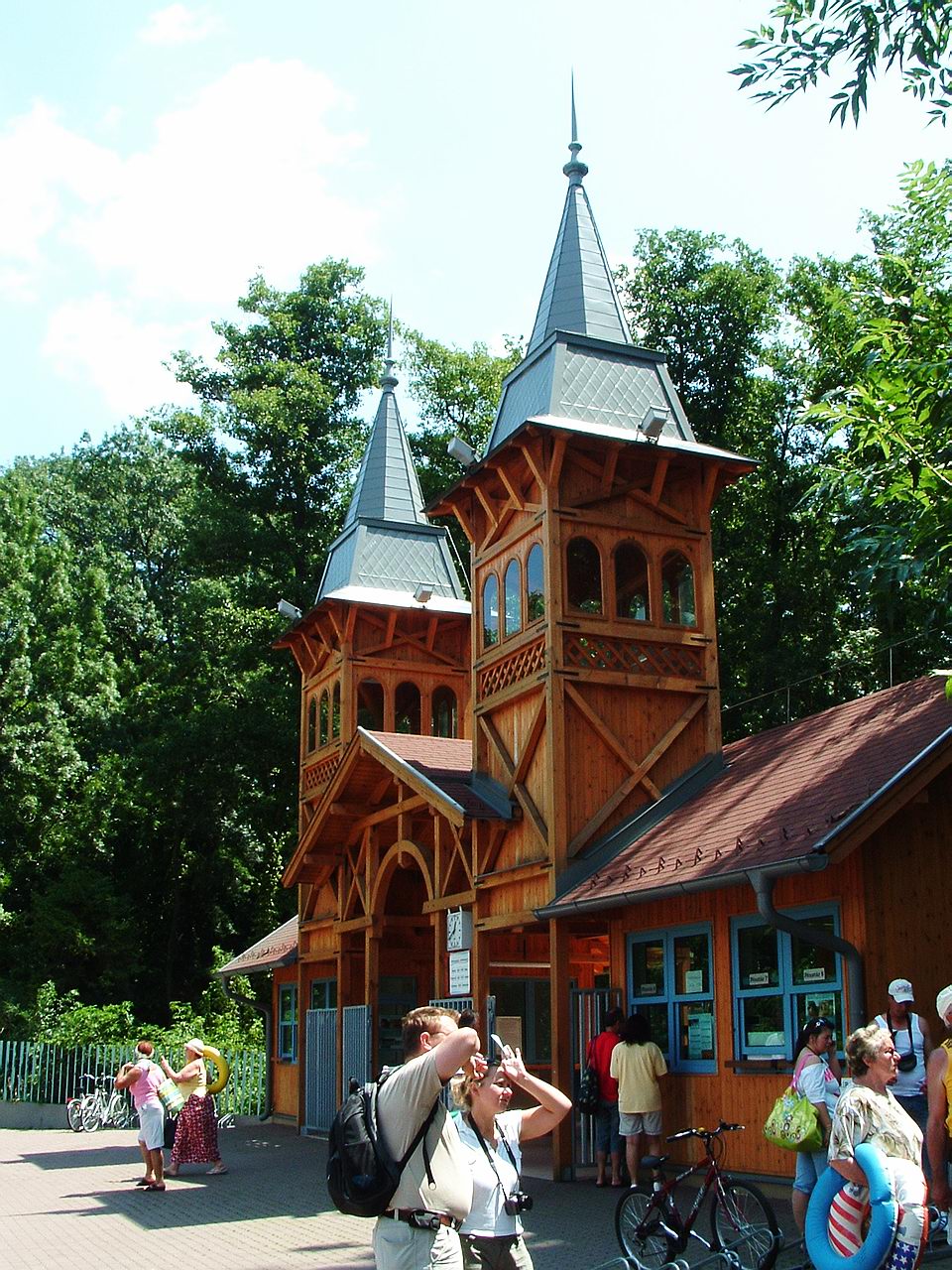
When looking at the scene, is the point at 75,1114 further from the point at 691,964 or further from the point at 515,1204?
the point at 515,1204

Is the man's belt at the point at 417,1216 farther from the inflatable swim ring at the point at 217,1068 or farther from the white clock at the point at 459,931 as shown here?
the inflatable swim ring at the point at 217,1068

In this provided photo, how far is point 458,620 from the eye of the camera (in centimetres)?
2527

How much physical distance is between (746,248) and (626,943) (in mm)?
23754

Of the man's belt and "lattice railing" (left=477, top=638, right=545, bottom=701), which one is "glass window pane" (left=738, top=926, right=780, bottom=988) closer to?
"lattice railing" (left=477, top=638, right=545, bottom=701)

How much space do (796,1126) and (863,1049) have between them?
3712 mm

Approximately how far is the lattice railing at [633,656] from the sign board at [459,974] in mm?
4207

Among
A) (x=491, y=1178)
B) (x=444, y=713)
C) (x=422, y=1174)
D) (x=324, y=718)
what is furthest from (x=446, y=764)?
(x=422, y=1174)

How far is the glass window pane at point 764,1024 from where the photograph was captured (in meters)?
12.9

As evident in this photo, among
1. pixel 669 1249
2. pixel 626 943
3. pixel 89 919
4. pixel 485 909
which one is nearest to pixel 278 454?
pixel 89 919

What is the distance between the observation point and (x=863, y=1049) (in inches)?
223

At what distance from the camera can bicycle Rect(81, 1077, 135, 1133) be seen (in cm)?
2531

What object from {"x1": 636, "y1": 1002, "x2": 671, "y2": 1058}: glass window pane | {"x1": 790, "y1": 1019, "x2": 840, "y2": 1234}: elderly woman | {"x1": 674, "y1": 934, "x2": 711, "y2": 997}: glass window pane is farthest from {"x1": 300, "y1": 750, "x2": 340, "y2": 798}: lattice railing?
{"x1": 790, "y1": 1019, "x2": 840, "y2": 1234}: elderly woman

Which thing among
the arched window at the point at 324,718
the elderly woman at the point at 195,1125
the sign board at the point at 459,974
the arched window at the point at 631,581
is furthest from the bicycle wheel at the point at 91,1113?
the arched window at the point at 631,581

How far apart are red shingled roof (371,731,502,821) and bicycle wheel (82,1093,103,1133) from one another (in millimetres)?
9879
